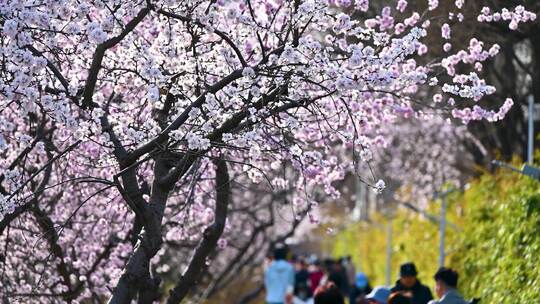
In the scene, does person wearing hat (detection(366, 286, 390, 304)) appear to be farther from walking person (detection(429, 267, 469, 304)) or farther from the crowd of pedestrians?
walking person (detection(429, 267, 469, 304))

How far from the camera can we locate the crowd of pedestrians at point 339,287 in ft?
30.9

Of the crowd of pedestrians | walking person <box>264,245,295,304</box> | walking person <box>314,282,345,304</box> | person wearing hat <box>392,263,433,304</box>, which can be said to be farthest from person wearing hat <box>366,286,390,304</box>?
walking person <box>264,245,295,304</box>

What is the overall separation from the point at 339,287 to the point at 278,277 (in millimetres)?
902

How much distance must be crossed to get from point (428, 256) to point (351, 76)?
13.5 meters

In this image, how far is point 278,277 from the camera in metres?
18.0

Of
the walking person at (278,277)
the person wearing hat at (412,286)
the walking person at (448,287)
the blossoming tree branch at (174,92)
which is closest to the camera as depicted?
the blossoming tree branch at (174,92)

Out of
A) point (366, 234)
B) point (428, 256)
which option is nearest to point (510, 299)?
point (428, 256)

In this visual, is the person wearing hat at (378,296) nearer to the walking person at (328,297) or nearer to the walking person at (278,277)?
the walking person at (328,297)

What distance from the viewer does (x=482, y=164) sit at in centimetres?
2278

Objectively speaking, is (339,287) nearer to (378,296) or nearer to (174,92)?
(378,296)

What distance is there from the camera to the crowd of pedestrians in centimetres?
943

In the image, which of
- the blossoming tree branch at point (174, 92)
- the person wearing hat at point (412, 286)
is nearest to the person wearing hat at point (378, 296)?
the person wearing hat at point (412, 286)

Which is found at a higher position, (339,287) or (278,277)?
(278,277)

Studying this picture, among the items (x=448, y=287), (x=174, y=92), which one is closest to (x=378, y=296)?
(x=448, y=287)
